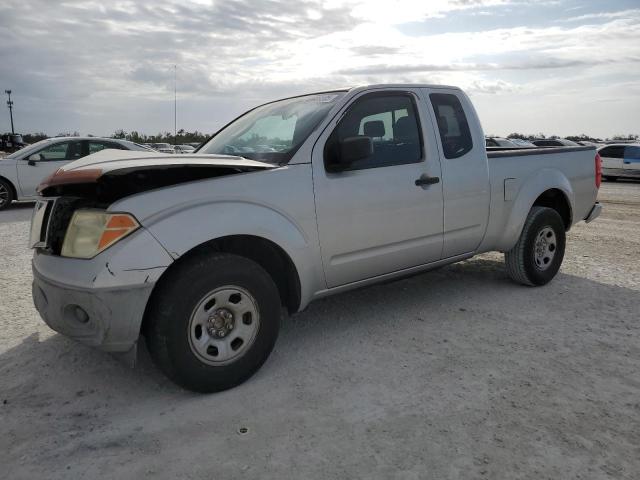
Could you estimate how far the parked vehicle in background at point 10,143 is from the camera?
115 feet

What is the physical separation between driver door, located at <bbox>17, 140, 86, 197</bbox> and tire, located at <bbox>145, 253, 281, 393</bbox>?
10.0 metres

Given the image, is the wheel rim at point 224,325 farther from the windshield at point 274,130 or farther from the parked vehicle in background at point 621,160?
the parked vehicle in background at point 621,160

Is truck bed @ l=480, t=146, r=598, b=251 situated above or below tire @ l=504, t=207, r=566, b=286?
above

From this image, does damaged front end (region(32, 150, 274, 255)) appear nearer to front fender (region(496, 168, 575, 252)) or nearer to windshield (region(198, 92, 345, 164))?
windshield (region(198, 92, 345, 164))

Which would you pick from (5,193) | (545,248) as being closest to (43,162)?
(5,193)

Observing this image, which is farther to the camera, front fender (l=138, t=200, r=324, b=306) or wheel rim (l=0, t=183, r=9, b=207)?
wheel rim (l=0, t=183, r=9, b=207)

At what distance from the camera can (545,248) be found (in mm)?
5270

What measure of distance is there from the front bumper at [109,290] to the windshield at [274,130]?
113cm

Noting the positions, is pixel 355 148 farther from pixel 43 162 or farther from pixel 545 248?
pixel 43 162

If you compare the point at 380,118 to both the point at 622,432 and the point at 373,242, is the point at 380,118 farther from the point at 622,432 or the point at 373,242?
the point at 622,432

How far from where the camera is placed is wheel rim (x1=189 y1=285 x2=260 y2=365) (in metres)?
2.99

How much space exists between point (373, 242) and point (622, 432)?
1.85 meters

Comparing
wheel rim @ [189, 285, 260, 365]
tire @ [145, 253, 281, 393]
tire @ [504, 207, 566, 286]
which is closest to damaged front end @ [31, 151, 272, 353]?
tire @ [145, 253, 281, 393]

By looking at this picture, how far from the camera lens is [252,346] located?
10.5 feet
